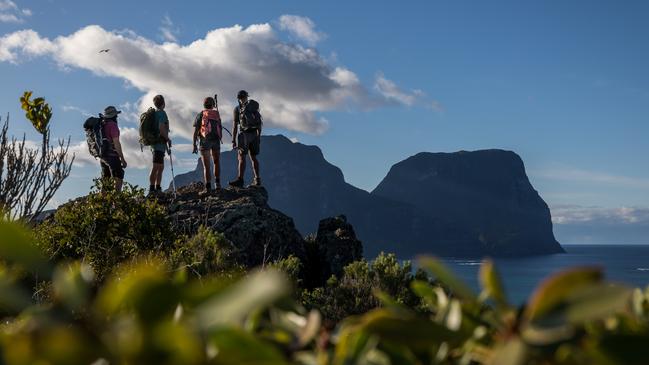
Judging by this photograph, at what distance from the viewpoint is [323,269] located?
37.2 ft

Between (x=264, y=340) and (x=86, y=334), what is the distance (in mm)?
174

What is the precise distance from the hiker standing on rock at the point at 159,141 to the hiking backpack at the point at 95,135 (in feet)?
2.88

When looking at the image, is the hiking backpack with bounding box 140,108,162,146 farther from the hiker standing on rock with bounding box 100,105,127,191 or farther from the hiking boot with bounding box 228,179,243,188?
the hiking boot with bounding box 228,179,243,188

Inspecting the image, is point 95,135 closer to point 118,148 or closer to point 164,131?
point 118,148

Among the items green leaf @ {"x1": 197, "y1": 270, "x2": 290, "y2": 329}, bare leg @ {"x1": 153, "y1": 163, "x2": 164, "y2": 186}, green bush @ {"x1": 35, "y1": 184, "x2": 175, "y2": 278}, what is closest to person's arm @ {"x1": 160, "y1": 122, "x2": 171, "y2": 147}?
bare leg @ {"x1": 153, "y1": 163, "x2": 164, "y2": 186}

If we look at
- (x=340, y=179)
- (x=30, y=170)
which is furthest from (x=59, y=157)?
(x=340, y=179)

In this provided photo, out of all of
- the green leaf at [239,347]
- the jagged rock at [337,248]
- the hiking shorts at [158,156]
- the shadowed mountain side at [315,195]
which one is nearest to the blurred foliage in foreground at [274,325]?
the green leaf at [239,347]

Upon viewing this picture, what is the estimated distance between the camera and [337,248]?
37.0 ft

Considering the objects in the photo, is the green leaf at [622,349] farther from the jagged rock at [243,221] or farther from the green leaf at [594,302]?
the jagged rock at [243,221]

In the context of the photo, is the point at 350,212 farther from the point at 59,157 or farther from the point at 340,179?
the point at 59,157

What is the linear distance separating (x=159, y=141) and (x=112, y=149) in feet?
2.62

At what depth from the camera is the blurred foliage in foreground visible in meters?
0.35

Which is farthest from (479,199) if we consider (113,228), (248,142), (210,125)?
(113,228)

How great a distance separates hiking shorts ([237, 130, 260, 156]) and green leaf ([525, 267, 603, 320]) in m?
11.1
